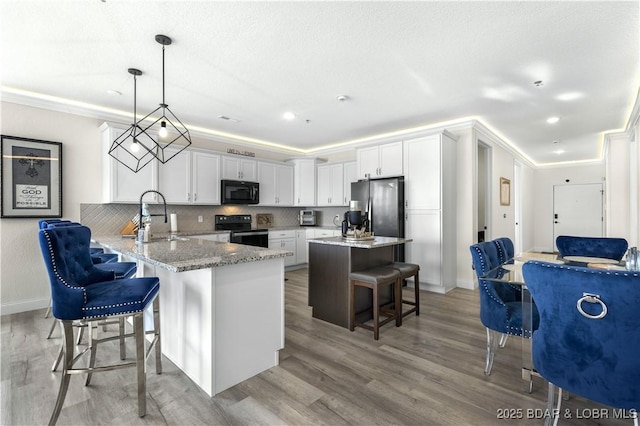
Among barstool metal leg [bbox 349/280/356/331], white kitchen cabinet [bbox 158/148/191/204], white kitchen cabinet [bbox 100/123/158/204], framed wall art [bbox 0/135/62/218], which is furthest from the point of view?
white kitchen cabinet [bbox 158/148/191/204]

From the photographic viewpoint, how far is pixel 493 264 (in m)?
2.43

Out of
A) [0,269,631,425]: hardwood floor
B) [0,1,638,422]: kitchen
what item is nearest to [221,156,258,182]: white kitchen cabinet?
[0,1,638,422]: kitchen

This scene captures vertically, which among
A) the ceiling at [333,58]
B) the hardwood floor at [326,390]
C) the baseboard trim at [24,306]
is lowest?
the hardwood floor at [326,390]

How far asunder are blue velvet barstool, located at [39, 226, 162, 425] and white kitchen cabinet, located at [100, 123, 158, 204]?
240cm

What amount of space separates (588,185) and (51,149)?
11.7 meters

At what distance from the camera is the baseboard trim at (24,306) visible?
3545 millimetres

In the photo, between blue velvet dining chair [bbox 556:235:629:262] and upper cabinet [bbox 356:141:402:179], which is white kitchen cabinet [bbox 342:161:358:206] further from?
blue velvet dining chair [bbox 556:235:629:262]

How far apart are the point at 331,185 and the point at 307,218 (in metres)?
0.95

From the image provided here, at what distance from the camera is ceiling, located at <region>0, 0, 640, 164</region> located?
2.13 meters

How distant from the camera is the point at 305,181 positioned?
6.54m

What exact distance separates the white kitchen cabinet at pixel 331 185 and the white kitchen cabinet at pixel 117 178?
332 cm

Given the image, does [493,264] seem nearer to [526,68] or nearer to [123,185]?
[526,68]

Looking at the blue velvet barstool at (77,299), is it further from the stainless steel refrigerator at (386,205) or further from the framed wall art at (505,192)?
the framed wall art at (505,192)

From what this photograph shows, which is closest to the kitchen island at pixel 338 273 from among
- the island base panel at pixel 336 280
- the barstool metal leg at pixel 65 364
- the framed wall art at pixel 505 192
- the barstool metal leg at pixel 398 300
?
the island base panel at pixel 336 280
